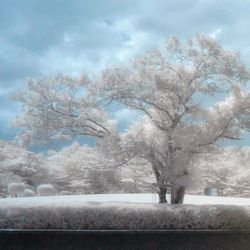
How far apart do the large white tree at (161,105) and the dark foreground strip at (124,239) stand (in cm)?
240

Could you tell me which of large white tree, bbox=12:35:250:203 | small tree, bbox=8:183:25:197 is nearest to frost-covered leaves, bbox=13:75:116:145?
large white tree, bbox=12:35:250:203

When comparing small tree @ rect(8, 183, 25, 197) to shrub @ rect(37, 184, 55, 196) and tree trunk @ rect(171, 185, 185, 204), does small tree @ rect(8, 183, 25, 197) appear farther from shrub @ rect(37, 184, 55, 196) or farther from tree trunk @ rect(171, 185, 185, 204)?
tree trunk @ rect(171, 185, 185, 204)

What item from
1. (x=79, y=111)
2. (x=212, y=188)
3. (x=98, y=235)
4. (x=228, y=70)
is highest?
(x=228, y=70)

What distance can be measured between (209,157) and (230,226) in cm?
285

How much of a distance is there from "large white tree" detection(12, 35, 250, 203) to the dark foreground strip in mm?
2399

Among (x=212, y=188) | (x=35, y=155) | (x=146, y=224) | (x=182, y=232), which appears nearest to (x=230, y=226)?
(x=182, y=232)

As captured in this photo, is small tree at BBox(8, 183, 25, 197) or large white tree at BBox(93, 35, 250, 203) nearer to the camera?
large white tree at BBox(93, 35, 250, 203)

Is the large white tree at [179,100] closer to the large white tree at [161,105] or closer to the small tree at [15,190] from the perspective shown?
the large white tree at [161,105]

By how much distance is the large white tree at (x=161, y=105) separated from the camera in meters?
13.3

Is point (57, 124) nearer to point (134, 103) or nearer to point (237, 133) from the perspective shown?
point (134, 103)

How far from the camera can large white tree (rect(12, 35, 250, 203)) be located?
43.5 ft

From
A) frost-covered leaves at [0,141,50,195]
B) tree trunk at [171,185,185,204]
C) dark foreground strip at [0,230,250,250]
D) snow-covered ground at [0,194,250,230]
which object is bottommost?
dark foreground strip at [0,230,250,250]

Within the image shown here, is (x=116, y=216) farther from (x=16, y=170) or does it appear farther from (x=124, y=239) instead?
(x=16, y=170)

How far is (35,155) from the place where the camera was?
17078 mm
